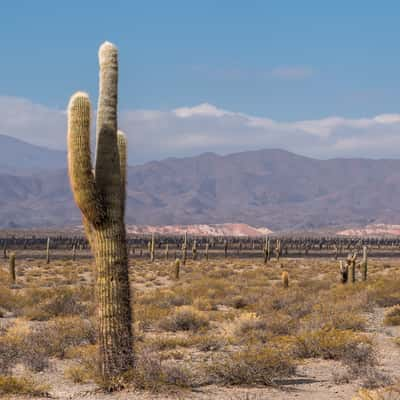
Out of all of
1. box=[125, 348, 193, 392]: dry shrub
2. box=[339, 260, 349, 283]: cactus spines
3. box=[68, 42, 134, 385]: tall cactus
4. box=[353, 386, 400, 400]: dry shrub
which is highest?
box=[68, 42, 134, 385]: tall cactus

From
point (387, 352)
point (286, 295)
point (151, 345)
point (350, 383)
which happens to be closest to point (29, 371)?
point (151, 345)

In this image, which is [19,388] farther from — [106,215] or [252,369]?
[252,369]

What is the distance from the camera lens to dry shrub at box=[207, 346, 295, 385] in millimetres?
10680

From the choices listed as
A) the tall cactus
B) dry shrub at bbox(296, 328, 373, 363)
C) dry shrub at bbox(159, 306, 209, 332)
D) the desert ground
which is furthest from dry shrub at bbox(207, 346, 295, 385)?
dry shrub at bbox(159, 306, 209, 332)

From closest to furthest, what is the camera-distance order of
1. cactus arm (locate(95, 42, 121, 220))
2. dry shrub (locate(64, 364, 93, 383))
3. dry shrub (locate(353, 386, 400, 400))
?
dry shrub (locate(353, 386, 400, 400)) → cactus arm (locate(95, 42, 121, 220)) → dry shrub (locate(64, 364, 93, 383))

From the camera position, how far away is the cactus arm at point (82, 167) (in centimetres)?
1013

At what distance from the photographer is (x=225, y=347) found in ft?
47.0

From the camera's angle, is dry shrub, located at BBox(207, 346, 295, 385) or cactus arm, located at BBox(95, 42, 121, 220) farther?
dry shrub, located at BBox(207, 346, 295, 385)

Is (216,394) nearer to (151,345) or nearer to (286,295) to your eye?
(151,345)

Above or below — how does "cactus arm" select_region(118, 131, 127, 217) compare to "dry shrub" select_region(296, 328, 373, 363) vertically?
above

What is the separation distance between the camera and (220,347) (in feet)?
46.5

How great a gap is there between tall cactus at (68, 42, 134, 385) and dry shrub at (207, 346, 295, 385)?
4.48 feet

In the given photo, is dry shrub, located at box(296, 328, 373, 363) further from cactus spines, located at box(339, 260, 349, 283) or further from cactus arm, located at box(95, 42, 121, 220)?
cactus spines, located at box(339, 260, 349, 283)

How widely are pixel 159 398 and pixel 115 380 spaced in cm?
77
